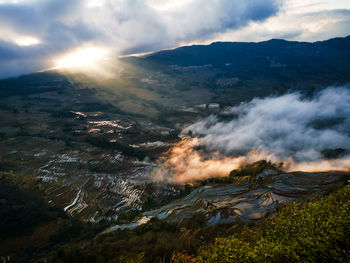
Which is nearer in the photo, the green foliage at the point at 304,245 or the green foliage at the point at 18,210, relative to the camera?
the green foliage at the point at 304,245

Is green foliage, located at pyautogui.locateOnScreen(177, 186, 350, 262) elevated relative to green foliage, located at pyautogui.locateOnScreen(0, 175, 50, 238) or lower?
elevated

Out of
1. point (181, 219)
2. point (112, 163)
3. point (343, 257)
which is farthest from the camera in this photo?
point (112, 163)

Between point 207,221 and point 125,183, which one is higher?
point 207,221

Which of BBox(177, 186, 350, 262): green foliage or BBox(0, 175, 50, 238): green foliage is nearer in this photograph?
BBox(177, 186, 350, 262): green foliage

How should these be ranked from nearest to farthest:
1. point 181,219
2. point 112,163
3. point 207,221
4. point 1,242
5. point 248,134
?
point 207,221 → point 181,219 → point 1,242 → point 112,163 → point 248,134

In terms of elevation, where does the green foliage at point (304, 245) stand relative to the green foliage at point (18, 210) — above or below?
above

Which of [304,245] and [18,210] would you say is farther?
[18,210]

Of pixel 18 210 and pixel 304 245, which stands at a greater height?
pixel 304 245

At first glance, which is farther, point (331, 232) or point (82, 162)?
point (82, 162)

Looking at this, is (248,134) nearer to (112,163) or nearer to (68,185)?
(112,163)

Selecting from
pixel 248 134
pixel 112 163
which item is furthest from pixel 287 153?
pixel 112 163

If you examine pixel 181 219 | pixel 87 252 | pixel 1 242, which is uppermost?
pixel 87 252
